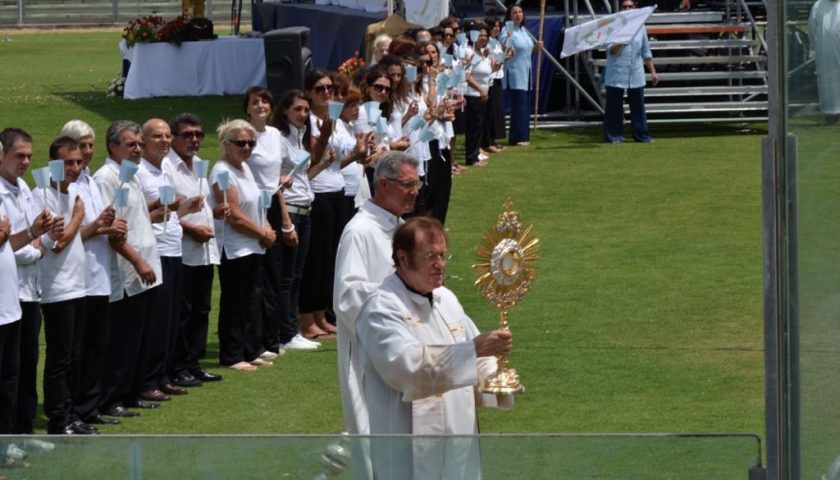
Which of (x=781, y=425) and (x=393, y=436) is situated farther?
(x=393, y=436)

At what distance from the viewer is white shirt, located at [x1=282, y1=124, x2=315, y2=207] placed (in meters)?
12.3

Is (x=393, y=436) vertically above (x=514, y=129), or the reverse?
(x=393, y=436)

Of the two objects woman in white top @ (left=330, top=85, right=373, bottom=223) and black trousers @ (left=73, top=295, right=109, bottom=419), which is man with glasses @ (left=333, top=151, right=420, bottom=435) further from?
woman in white top @ (left=330, top=85, right=373, bottom=223)

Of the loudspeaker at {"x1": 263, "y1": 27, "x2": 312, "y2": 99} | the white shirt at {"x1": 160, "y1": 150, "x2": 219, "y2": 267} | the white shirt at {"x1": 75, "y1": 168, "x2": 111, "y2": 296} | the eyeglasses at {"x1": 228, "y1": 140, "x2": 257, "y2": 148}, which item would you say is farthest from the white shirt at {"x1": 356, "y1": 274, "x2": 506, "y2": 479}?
the loudspeaker at {"x1": 263, "y1": 27, "x2": 312, "y2": 99}

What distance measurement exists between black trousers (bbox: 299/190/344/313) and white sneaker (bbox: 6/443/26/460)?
7.53 m

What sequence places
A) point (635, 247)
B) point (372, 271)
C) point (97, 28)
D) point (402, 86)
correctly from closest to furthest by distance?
point (372, 271) → point (402, 86) → point (635, 247) → point (97, 28)

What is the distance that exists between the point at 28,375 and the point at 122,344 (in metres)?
1.03

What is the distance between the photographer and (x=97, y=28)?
56.9 m

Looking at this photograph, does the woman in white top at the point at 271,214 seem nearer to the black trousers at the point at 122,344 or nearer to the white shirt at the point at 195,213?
the white shirt at the point at 195,213

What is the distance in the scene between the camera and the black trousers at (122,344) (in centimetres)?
1048

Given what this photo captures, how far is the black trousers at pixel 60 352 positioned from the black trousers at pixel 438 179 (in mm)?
6890

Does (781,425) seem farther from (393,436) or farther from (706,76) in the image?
(706,76)

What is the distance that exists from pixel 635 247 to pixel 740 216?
2155 mm

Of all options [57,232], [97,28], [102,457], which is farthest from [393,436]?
[97,28]
